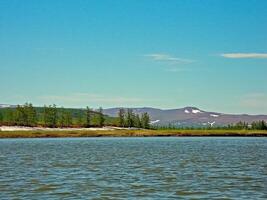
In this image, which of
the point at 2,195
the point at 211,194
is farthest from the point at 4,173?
the point at 211,194

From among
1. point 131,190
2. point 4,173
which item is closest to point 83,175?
point 4,173

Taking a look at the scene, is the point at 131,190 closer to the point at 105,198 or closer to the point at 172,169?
the point at 105,198

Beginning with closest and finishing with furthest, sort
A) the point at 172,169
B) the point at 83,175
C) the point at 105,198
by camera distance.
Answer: the point at 105,198 < the point at 83,175 < the point at 172,169

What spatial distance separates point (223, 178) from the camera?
140 feet

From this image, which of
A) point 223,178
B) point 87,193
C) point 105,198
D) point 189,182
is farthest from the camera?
point 223,178

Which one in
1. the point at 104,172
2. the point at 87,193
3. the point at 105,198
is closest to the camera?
the point at 105,198

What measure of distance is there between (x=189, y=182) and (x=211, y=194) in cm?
686

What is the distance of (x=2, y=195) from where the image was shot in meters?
33.1

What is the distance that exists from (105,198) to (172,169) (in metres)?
21.3

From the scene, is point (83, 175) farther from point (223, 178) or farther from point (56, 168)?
point (223, 178)

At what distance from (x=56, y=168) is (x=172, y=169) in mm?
12927

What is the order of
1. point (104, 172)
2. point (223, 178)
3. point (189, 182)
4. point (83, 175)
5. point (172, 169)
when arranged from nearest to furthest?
point (189, 182)
point (223, 178)
point (83, 175)
point (104, 172)
point (172, 169)

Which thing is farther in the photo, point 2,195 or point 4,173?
point 4,173

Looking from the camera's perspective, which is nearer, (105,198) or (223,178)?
(105,198)
